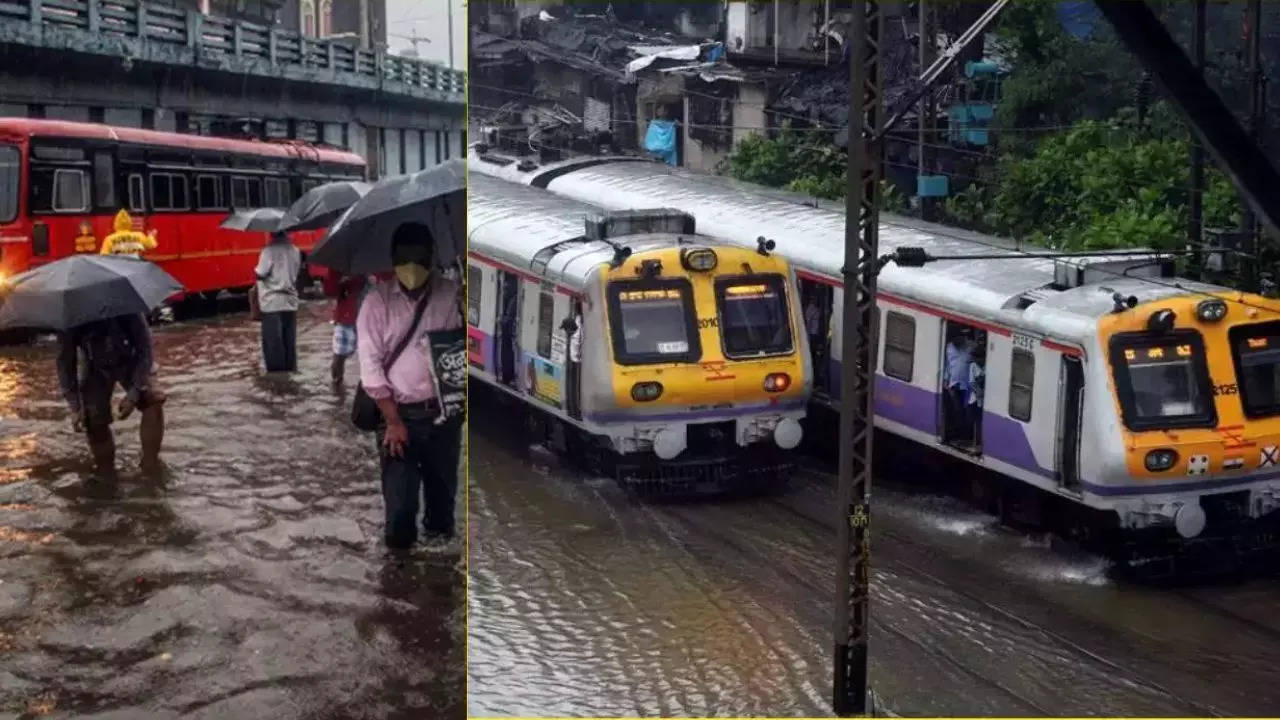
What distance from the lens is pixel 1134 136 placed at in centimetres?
728

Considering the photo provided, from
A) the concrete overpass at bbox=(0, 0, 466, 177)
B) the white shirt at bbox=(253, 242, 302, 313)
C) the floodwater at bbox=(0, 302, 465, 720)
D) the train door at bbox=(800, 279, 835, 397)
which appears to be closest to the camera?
the floodwater at bbox=(0, 302, 465, 720)

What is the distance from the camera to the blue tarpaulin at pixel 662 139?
23.6ft

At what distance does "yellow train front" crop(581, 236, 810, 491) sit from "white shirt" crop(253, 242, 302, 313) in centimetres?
429

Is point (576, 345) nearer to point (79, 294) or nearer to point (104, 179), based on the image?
point (79, 294)

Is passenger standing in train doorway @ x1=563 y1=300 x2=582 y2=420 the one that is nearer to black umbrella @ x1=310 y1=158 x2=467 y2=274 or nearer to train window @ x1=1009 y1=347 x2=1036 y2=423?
black umbrella @ x1=310 y1=158 x2=467 y2=274

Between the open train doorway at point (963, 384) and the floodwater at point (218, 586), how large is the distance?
7.33 feet

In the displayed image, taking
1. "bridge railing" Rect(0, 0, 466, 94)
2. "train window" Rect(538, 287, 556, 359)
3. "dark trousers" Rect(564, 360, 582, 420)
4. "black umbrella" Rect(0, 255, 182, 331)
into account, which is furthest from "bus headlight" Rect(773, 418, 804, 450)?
"bridge railing" Rect(0, 0, 466, 94)

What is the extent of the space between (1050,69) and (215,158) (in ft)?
37.0

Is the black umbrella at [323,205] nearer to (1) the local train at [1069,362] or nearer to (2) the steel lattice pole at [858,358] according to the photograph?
(1) the local train at [1069,362]

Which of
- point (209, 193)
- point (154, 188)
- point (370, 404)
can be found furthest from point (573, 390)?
point (209, 193)

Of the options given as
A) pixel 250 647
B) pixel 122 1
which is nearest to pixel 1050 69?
pixel 250 647

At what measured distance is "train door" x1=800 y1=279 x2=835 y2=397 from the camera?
24.4ft

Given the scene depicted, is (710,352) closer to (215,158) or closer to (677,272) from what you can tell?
(677,272)

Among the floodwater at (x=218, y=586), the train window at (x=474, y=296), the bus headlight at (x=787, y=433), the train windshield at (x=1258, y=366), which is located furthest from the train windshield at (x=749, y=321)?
the train windshield at (x=1258, y=366)
